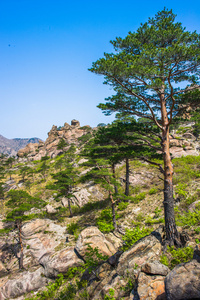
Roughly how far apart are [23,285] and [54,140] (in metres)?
79.9

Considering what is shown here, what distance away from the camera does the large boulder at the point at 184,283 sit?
11.7ft

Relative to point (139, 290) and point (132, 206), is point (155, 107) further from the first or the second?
point (132, 206)

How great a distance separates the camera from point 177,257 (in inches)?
231

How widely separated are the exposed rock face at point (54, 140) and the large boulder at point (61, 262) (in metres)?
67.2

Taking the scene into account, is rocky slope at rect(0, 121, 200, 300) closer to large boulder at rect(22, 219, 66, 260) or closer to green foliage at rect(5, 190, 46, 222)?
large boulder at rect(22, 219, 66, 260)

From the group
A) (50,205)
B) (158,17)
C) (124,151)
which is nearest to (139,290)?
(124,151)

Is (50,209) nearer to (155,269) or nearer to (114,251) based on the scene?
(114,251)

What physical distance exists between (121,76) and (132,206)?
45.1 feet

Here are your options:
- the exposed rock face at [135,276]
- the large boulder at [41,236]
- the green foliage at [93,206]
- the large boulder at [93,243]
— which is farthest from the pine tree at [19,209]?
the exposed rock face at [135,276]

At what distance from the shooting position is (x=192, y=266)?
4.17 m

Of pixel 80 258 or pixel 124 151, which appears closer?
pixel 124 151

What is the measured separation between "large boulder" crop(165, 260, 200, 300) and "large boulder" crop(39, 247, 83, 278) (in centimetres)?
917

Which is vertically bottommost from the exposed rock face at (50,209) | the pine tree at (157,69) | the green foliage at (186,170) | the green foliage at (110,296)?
the exposed rock face at (50,209)

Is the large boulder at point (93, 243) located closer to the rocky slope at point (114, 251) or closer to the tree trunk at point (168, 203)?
the rocky slope at point (114, 251)
